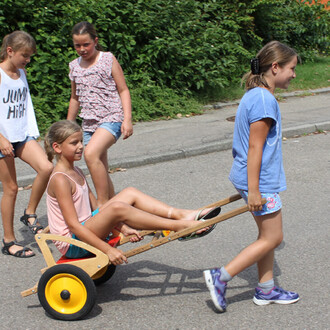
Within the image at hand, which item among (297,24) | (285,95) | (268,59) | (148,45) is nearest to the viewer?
(268,59)

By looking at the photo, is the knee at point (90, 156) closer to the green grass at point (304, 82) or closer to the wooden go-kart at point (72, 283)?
the wooden go-kart at point (72, 283)

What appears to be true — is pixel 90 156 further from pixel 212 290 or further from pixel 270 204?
pixel 270 204

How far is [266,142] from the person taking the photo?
3.61 m

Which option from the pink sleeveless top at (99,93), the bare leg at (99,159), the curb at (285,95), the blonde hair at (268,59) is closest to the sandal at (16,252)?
the bare leg at (99,159)

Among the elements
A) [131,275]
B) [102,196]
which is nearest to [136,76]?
[102,196]

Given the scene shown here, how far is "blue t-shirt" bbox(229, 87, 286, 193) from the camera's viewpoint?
3520mm

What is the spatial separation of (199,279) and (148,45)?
25.5 feet

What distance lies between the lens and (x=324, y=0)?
17250mm

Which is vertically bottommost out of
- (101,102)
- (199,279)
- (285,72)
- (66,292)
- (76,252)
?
(199,279)

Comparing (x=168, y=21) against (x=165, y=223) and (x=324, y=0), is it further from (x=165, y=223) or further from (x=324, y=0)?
(x=165, y=223)

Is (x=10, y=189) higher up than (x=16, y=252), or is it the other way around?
(x=10, y=189)

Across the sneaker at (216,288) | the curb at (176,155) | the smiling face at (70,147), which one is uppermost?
the smiling face at (70,147)

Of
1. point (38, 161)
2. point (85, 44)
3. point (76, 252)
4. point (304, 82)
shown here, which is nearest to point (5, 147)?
point (38, 161)

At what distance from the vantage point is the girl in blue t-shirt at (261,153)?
3525 mm
